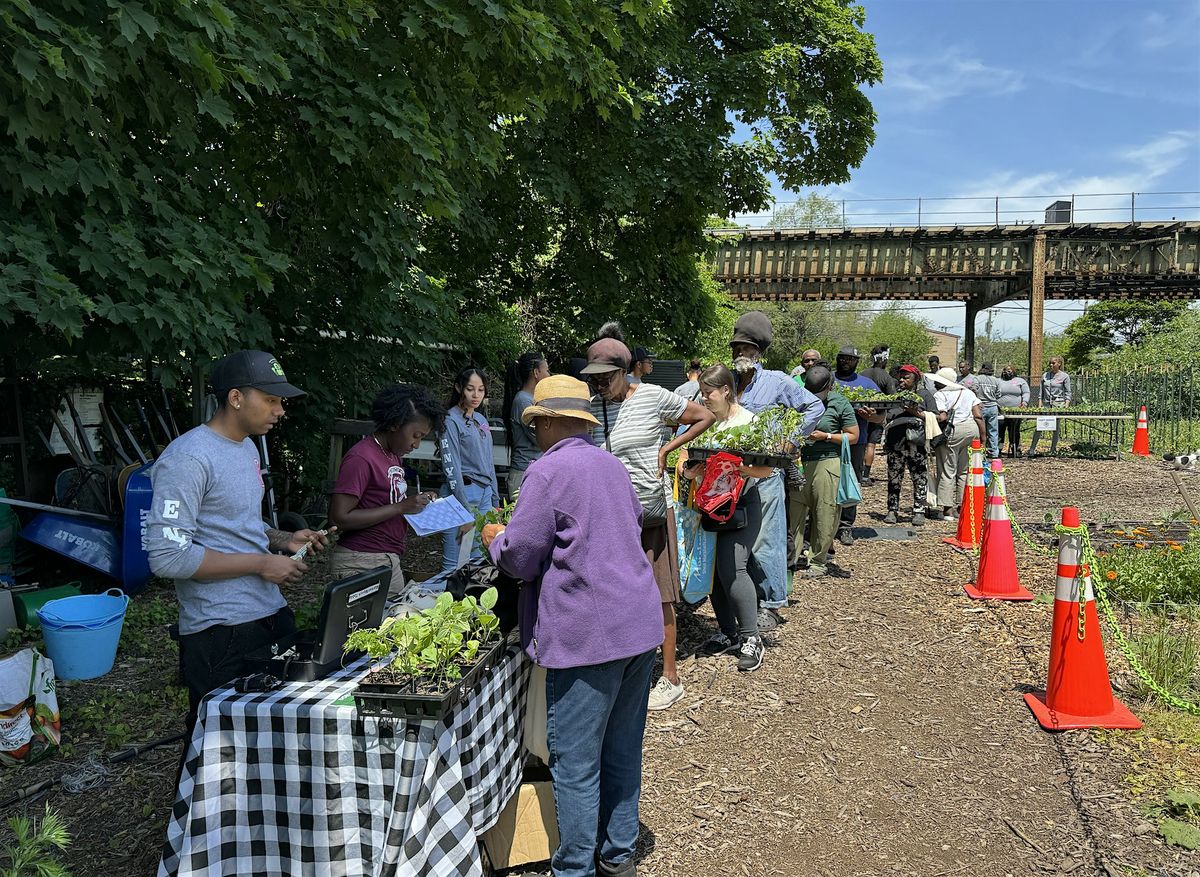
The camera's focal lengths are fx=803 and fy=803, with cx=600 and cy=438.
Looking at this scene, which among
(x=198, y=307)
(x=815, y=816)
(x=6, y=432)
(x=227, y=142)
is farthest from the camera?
(x=6, y=432)

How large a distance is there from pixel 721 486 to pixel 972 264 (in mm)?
27743

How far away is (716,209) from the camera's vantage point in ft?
44.4

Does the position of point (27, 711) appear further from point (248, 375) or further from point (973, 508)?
A: point (973, 508)

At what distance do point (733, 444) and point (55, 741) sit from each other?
4231 mm

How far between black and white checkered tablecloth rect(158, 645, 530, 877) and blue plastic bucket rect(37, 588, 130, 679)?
3219mm

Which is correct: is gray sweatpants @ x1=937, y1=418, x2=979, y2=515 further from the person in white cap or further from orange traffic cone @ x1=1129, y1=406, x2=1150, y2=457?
orange traffic cone @ x1=1129, y1=406, x2=1150, y2=457

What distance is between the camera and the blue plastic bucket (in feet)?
17.2

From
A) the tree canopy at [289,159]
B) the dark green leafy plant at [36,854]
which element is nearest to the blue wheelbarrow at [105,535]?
the tree canopy at [289,159]

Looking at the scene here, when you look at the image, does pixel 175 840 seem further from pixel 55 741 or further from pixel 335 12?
pixel 335 12

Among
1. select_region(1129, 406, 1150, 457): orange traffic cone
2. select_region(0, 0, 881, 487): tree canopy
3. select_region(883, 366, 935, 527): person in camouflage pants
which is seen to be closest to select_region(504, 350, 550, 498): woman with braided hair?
select_region(0, 0, 881, 487): tree canopy

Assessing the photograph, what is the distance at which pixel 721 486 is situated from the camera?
16.9 feet

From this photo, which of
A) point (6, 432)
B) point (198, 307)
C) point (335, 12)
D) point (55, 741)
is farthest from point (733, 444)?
point (6, 432)

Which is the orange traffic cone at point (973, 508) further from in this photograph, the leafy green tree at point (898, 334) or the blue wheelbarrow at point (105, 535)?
the leafy green tree at point (898, 334)

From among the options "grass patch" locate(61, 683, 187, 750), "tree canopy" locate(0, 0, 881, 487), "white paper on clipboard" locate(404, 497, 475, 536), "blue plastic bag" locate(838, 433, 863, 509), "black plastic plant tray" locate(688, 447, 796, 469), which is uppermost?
"tree canopy" locate(0, 0, 881, 487)
